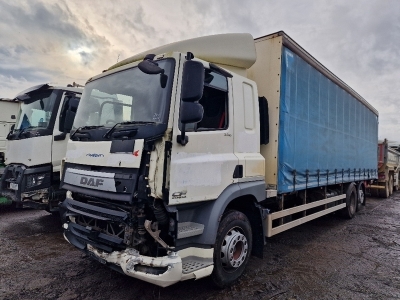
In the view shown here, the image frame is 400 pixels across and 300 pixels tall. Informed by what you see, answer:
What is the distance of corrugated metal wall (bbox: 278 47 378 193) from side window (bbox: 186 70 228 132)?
1181mm

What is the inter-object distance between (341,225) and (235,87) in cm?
543

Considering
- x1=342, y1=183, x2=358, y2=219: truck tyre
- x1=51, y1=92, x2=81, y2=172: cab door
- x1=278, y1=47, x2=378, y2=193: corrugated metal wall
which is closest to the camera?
x1=278, y1=47, x2=378, y2=193: corrugated metal wall

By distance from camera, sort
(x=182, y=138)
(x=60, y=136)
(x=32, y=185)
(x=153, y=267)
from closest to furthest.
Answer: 1. (x=153, y=267)
2. (x=182, y=138)
3. (x=32, y=185)
4. (x=60, y=136)

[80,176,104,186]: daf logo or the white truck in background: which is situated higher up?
the white truck in background

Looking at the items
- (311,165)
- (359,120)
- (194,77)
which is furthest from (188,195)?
(359,120)

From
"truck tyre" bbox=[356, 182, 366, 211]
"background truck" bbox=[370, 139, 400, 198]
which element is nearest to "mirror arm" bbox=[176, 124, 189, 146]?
"truck tyre" bbox=[356, 182, 366, 211]

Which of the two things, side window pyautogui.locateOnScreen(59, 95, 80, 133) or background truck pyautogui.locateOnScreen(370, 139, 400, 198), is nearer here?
→ side window pyautogui.locateOnScreen(59, 95, 80, 133)

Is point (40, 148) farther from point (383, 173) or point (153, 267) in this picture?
point (383, 173)

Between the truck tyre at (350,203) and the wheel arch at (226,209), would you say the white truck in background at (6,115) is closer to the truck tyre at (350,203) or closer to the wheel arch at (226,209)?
the wheel arch at (226,209)

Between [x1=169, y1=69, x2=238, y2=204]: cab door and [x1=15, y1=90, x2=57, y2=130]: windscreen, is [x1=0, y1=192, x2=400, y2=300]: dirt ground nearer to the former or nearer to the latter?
[x1=169, y1=69, x2=238, y2=204]: cab door

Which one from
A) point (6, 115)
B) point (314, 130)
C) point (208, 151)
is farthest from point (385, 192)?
point (6, 115)

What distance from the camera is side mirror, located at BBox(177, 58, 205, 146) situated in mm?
2631

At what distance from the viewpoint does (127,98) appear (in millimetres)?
3107

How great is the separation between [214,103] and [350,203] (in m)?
6.19
